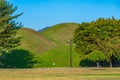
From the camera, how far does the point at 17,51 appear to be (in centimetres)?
11981

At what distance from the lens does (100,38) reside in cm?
10119

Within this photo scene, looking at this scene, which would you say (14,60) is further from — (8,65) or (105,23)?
(105,23)

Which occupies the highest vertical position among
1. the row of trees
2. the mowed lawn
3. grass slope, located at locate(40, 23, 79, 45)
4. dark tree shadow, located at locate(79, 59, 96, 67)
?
grass slope, located at locate(40, 23, 79, 45)

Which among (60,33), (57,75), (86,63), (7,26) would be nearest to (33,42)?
(86,63)

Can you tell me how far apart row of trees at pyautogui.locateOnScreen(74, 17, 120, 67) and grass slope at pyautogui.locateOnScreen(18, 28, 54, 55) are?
92.8 ft

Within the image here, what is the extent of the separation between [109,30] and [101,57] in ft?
78.2

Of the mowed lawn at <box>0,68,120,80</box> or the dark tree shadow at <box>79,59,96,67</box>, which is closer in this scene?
the mowed lawn at <box>0,68,120,80</box>

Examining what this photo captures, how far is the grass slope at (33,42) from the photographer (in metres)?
134

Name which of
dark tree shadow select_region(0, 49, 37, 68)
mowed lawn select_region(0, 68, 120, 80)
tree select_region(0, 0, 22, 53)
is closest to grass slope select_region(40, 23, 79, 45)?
dark tree shadow select_region(0, 49, 37, 68)

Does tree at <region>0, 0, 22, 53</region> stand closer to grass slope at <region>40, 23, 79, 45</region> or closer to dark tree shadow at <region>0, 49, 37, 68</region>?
dark tree shadow at <region>0, 49, 37, 68</region>

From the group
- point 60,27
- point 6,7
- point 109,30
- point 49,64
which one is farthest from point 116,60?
point 60,27

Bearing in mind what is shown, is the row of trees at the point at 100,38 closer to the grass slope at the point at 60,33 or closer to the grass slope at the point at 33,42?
the grass slope at the point at 33,42

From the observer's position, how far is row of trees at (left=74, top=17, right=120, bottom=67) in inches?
3799

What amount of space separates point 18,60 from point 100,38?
2347 cm
